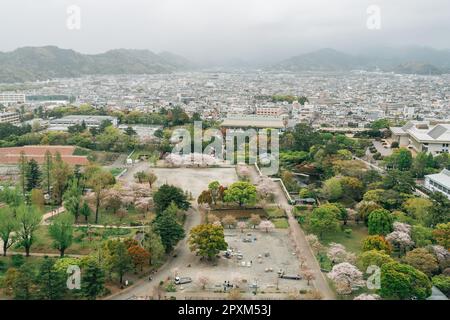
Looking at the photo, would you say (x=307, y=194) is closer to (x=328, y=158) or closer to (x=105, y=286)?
(x=328, y=158)

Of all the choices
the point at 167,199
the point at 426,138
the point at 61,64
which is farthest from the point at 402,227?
the point at 61,64

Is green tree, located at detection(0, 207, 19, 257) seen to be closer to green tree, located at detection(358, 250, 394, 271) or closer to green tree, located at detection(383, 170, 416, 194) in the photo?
green tree, located at detection(358, 250, 394, 271)

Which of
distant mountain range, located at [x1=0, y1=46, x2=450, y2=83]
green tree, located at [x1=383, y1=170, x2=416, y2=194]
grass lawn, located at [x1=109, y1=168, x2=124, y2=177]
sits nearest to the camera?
green tree, located at [x1=383, y1=170, x2=416, y2=194]

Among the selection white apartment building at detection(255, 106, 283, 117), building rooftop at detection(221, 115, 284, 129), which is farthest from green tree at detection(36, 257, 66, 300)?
white apartment building at detection(255, 106, 283, 117)

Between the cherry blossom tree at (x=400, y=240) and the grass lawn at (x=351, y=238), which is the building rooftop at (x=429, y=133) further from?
the cherry blossom tree at (x=400, y=240)

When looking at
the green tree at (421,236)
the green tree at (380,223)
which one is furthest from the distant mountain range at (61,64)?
the green tree at (421,236)
